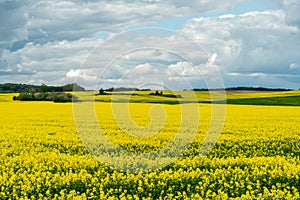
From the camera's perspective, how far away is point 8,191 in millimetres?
11133

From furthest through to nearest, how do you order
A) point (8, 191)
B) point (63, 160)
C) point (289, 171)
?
point (63, 160) < point (289, 171) < point (8, 191)

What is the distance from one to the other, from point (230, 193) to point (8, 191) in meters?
5.41

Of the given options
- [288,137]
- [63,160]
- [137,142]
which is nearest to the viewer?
[63,160]

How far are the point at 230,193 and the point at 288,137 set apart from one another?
497 inches

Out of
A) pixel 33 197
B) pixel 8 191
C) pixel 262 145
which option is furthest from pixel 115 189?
pixel 262 145

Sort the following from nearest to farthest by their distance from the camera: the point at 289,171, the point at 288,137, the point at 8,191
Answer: the point at 8,191
the point at 289,171
the point at 288,137

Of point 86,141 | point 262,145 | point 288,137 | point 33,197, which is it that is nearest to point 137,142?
point 86,141

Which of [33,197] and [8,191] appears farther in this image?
[8,191]

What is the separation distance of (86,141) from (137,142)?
7.39ft

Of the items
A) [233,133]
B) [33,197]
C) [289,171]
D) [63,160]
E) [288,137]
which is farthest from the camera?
[233,133]

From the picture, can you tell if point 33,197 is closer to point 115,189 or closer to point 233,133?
point 115,189

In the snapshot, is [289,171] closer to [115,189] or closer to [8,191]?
[115,189]

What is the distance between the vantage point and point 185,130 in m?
25.7

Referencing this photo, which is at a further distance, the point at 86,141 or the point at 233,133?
the point at 233,133
